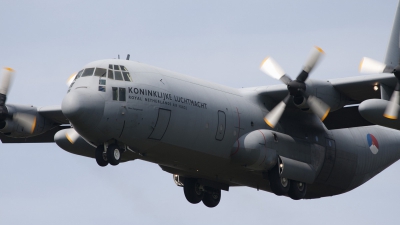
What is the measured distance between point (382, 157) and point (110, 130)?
1236cm

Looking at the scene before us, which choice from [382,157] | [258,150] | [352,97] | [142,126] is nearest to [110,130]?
[142,126]

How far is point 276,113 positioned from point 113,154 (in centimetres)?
608

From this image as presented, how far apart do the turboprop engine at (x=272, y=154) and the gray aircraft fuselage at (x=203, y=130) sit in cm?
5

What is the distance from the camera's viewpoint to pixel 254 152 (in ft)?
86.3

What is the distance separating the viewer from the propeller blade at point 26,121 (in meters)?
28.2

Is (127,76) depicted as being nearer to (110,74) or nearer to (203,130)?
(110,74)

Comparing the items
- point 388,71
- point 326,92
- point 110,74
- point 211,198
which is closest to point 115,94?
point 110,74

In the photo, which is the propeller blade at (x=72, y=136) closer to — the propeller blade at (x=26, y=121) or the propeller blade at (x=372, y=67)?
the propeller blade at (x=26, y=121)

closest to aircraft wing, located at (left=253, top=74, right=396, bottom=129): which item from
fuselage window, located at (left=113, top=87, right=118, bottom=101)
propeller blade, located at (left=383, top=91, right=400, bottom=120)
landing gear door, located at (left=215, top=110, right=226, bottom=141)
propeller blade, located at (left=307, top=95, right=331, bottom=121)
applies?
propeller blade, located at (left=307, top=95, right=331, bottom=121)

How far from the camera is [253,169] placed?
26719 mm

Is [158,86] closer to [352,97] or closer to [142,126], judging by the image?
[142,126]

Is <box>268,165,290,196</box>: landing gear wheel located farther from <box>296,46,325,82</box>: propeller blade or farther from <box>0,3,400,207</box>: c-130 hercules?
<box>296,46,325,82</box>: propeller blade

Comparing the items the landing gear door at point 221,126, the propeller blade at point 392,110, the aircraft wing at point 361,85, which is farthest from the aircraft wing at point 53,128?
the propeller blade at point 392,110

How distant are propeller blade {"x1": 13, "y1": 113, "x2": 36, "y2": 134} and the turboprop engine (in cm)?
715
